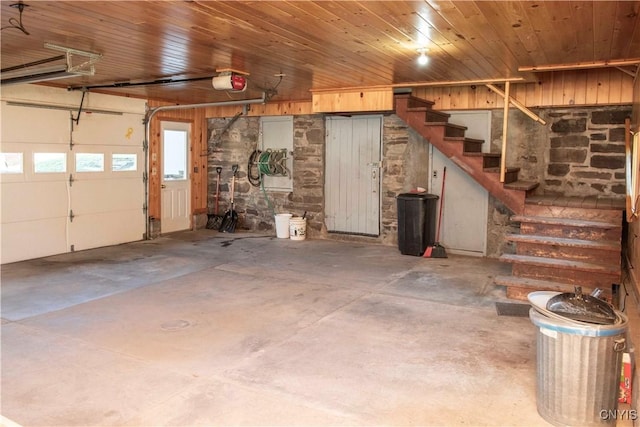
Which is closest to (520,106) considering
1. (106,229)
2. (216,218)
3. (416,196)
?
(416,196)

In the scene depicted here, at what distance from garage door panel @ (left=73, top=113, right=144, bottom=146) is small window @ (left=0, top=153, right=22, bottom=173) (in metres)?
0.89

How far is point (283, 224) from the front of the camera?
8.62 meters

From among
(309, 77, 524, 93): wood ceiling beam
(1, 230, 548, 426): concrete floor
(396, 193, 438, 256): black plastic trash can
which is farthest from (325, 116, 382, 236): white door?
(1, 230, 548, 426): concrete floor

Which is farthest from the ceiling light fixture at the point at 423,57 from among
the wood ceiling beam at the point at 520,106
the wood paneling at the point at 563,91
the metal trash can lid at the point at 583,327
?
the metal trash can lid at the point at 583,327

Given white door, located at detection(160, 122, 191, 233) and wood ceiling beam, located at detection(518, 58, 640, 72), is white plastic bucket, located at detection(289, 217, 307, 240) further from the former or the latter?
wood ceiling beam, located at detection(518, 58, 640, 72)

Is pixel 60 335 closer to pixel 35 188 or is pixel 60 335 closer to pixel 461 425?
pixel 461 425

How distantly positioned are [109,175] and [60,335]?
4.36 meters

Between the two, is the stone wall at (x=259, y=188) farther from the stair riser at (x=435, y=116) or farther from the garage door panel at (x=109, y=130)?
the stair riser at (x=435, y=116)

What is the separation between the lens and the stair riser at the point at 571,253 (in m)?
4.75

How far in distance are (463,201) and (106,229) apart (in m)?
5.48

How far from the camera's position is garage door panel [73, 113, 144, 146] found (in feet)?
24.2

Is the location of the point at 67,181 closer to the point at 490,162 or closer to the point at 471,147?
the point at 471,147

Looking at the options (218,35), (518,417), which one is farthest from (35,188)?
(518,417)

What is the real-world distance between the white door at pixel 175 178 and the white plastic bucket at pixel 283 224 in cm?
189
